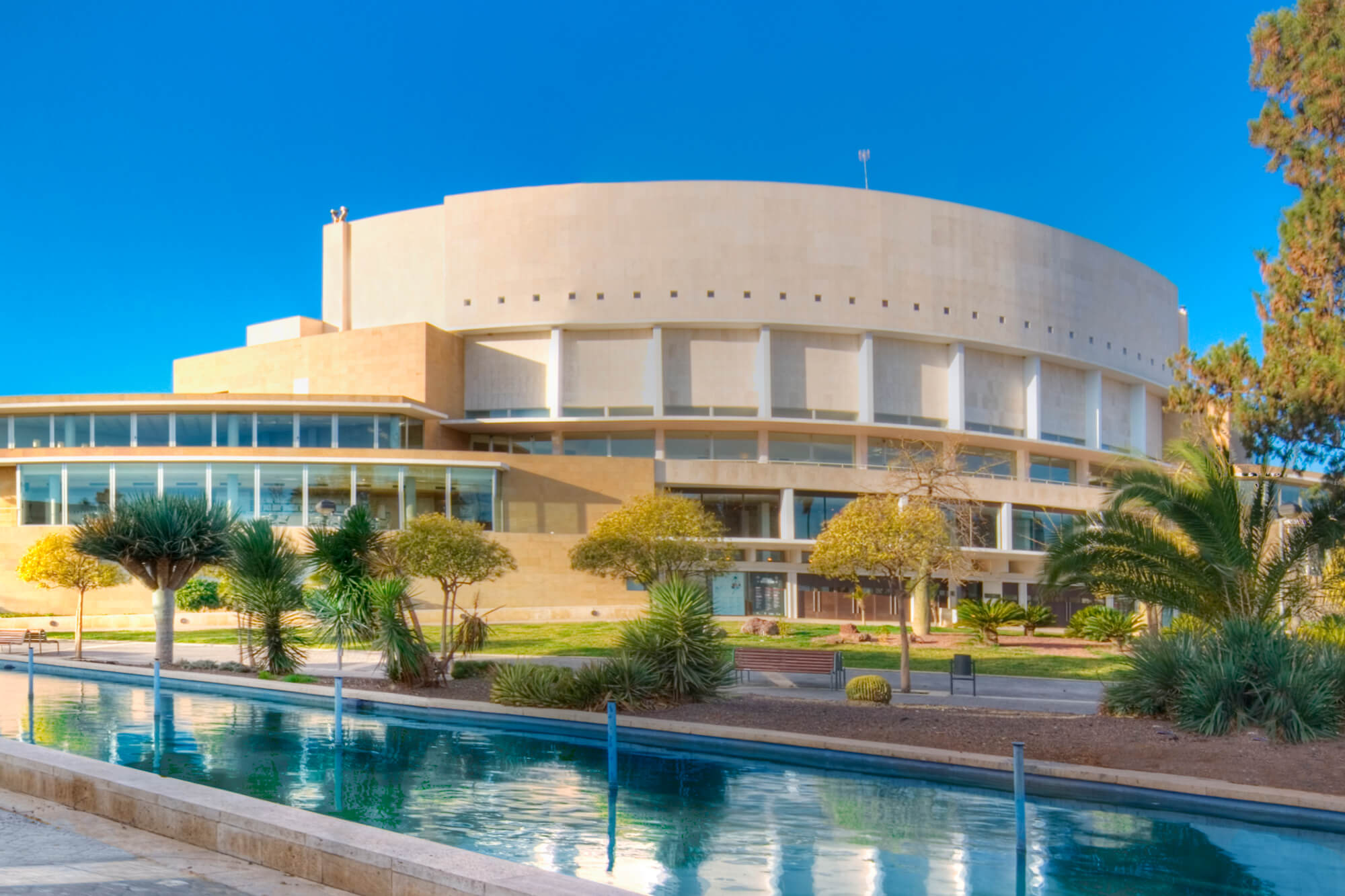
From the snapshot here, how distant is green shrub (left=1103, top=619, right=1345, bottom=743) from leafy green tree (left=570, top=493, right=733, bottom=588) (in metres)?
16.6

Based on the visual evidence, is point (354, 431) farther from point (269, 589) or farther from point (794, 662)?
point (794, 662)

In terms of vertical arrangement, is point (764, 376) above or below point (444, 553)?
above

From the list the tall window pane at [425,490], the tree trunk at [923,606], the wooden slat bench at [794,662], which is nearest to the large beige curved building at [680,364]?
the tall window pane at [425,490]

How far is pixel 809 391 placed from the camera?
2249 inches

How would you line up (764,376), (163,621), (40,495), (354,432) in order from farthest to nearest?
A: (764,376) → (354,432) → (40,495) → (163,621)

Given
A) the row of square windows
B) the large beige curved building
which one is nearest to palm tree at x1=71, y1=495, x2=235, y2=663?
the large beige curved building

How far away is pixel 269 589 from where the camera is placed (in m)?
23.5

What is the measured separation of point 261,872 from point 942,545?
22.3 meters

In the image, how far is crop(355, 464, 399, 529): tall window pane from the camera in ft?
159

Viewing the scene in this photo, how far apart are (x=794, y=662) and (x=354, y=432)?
33.6m

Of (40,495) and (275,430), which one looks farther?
(275,430)

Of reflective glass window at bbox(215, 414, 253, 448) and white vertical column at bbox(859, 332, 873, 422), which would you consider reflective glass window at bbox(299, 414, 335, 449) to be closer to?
reflective glass window at bbox(215, 414, 253, 448)

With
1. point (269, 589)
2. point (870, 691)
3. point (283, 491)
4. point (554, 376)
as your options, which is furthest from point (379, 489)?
point (870, 691)

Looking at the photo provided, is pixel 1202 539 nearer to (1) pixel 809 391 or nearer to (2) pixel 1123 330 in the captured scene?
(1) pixel 809 391
